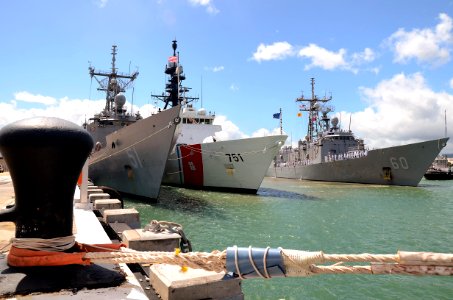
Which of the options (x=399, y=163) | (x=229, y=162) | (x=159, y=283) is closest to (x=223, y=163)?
(x=229, y=162)

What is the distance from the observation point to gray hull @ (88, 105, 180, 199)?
15.6 metres

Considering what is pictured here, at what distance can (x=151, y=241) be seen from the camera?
3436mm

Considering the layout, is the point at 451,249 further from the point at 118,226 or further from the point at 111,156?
the point at 111,156

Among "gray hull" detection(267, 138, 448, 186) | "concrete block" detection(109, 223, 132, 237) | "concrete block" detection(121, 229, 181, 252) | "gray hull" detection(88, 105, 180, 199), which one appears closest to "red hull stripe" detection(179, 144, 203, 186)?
"gray hull" detection(88, 105, 180, 199)

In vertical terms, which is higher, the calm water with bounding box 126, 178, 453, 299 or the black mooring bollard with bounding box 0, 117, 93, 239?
the black mooring bollard with bounding box 0, 117, 93, 239

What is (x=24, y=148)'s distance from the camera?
227 cm

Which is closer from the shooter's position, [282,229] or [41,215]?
[41,215]

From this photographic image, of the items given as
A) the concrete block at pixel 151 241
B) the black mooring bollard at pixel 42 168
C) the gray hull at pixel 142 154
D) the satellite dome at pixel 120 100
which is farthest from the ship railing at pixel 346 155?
the black mooring bollard at pixel 42 168

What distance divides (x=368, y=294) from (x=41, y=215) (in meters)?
5.00

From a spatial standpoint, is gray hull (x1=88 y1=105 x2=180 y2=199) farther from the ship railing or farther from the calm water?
the ship railing

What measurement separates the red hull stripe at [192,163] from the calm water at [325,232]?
4.49 meters

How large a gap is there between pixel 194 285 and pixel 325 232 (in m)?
8.55

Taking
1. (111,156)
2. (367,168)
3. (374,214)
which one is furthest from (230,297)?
(367,168)

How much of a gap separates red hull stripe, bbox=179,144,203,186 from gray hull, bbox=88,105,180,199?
198 inches
